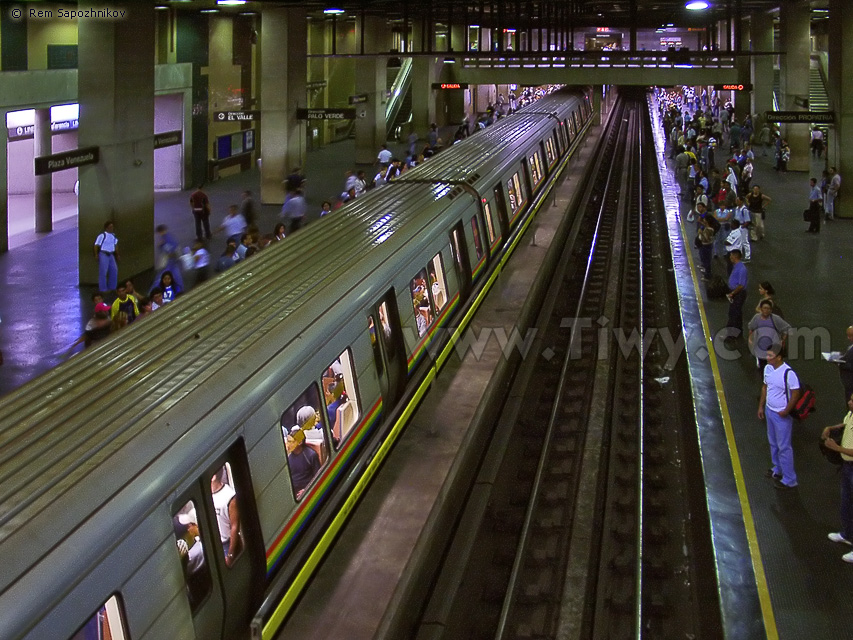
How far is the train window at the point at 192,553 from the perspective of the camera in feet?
15.3

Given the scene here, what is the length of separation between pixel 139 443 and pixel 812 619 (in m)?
4.81

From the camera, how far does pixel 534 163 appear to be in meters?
20.1

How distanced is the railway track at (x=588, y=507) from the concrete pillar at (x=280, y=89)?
1222 centimetres

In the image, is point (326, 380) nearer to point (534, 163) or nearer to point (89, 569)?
point (89, 569)

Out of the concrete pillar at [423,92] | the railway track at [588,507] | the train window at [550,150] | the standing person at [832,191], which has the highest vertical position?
the concrete pillar at [423,92]

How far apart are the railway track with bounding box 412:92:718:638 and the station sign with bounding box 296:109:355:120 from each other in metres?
10.4

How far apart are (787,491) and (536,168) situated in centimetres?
1255

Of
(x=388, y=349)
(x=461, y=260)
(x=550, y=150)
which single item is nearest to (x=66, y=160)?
(x=461, y=260)

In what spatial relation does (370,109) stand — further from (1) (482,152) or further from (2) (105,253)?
(2) (105,253)

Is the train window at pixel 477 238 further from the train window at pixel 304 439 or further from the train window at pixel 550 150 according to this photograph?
the train window at pixel 550 150

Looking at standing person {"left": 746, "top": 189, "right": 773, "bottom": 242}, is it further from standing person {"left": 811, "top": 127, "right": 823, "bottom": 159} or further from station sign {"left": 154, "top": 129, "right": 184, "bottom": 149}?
standing person {"left": 811, "top": 127, "right": 823, "bottom": 159}

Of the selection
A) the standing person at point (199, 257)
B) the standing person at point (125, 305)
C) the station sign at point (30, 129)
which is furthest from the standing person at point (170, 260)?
the station sign at point (30, 129)

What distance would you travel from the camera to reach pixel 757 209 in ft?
66.8

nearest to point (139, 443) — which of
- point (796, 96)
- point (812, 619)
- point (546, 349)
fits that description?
point (812, 619)
